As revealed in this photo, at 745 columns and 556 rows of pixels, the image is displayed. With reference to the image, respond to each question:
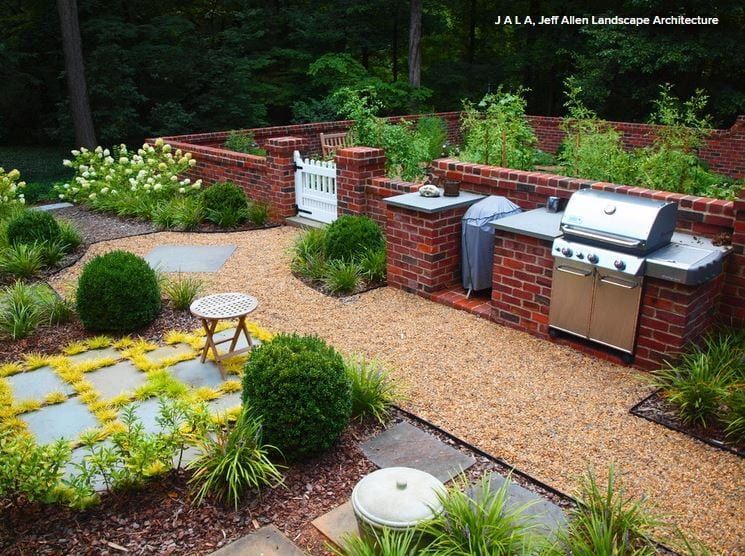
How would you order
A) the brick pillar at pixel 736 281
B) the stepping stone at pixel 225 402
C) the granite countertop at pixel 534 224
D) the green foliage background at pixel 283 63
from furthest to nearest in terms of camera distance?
the green foliage background at pixel 283 63 → the granite countertop at pixel 534 224 → the brick pillar at pixel 736 281 → the stepping stone at pixel 225 402

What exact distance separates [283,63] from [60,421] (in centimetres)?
1650

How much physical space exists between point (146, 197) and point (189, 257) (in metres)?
2.54

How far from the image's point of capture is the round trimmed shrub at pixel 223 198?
8758mm

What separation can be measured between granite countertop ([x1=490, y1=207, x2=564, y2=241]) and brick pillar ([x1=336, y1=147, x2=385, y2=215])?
2615 mm

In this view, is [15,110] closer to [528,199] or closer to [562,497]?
[528,199]

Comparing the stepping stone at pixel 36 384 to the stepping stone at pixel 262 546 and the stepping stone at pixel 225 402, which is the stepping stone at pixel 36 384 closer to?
the stepping stone at pixel 225 402

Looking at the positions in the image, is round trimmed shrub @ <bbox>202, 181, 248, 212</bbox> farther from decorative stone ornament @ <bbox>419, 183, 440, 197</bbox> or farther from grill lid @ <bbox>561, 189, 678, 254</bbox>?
grill lid @ <bbox>561, 189, 678, 254</bbox>

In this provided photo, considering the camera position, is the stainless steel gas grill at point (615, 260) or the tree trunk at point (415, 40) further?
the tree trunk at point (415, 40)

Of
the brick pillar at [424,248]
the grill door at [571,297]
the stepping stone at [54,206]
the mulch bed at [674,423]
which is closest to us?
the mulch bed at [674,423]

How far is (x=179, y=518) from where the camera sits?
3070 mm

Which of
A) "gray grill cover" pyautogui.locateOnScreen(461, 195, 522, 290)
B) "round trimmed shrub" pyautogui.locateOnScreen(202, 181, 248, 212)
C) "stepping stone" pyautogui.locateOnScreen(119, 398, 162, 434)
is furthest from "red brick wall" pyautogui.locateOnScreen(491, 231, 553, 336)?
"round trimmed shrub" pyautogui.locateOnScreen(202, 181, 248, 212)

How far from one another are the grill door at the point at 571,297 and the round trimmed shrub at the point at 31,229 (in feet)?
18.7

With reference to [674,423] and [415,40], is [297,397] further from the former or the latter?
[415,40]

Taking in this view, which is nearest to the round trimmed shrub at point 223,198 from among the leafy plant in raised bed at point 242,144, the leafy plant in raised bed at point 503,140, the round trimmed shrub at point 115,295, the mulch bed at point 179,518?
the leafy plant in raised bed at point 242,144
